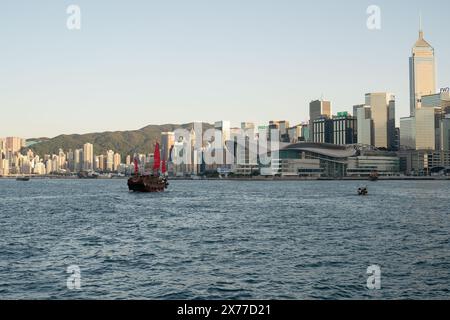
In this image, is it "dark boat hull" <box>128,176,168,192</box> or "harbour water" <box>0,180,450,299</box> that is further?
"dark boat hull" <box>128,176,168,192</box>

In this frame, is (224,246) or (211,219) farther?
(211,219)

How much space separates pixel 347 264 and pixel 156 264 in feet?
40.5

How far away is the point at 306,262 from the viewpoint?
106 ft

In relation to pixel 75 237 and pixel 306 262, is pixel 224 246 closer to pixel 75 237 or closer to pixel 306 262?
pixel 306 262

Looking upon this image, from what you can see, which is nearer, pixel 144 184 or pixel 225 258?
pixel 225 258

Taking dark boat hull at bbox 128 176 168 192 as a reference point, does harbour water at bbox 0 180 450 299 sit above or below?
below

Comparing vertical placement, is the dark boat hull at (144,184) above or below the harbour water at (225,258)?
above

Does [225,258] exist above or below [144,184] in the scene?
below

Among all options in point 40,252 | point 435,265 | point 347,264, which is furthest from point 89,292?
point 435,265

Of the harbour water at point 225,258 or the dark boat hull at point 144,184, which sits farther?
the dark boat hull at point 144,184
